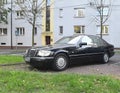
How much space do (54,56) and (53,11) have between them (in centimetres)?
3708

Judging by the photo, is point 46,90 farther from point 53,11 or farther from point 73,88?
point 53,11

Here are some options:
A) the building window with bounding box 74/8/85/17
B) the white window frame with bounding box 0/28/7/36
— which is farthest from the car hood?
the white window frame with bounding box 0/28/7/36

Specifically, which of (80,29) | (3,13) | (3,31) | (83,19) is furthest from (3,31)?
(83,19)

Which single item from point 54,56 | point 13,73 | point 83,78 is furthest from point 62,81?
point 54,56

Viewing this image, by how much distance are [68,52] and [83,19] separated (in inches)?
1329

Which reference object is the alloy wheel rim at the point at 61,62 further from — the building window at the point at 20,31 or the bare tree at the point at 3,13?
the bare tree at the point at 3,13

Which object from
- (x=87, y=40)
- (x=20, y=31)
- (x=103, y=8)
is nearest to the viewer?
(x=87, y=40)

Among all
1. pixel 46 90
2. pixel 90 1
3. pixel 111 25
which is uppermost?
pixel 90 1

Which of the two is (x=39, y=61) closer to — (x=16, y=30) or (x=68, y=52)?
(x=68, y=52)

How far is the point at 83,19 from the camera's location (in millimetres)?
47688

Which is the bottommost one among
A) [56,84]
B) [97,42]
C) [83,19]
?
[56,84]

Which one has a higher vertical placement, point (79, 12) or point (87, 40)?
point (79, 12)

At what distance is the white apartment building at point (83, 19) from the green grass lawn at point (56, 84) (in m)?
36.3

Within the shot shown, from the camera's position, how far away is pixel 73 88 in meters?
8.60
